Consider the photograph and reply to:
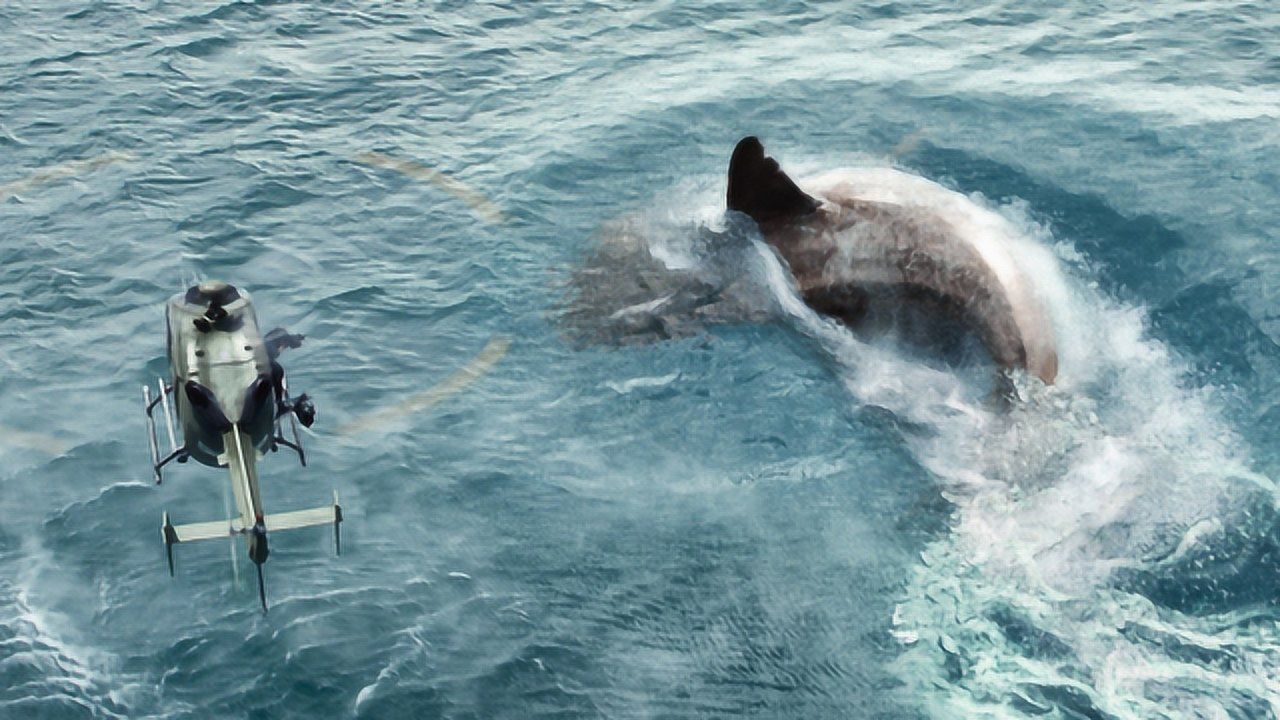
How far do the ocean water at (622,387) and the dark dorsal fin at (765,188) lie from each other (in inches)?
→ 13.5

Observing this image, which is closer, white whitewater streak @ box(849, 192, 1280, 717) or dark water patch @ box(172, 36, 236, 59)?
white whitewater streak @ box(849, 192, 1280, 717)

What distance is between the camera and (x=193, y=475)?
38.7 ft

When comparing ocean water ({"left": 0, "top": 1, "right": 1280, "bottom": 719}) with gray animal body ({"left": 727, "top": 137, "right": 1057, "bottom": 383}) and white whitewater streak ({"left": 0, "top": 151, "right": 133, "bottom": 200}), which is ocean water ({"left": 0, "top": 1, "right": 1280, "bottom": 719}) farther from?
gray animal body ({"left": 727, "top": 137, "right": 1057, "bottom": 383})

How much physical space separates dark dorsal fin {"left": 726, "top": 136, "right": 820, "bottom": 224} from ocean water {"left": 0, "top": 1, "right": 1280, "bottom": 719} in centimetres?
34

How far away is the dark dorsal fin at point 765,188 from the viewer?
45.2 feet

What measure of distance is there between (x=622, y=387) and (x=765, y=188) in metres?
2.56

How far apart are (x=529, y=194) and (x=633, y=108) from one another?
278 centimetres

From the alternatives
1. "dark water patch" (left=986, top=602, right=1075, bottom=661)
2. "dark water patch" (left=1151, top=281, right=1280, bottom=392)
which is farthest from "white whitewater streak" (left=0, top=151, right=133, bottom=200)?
"dark water patch" (left=1151, top=281, right=1280, bottom=392)

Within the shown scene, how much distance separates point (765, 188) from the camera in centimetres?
1395

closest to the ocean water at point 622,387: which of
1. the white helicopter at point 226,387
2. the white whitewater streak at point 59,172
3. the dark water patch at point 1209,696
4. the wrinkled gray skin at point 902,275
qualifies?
the dark water patch at point 1209,696

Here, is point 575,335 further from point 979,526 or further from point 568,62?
point 568,62

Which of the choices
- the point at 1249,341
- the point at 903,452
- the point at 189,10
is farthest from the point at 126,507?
the point at 189,10

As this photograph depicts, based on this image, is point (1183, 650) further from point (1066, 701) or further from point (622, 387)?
point (622, 387)

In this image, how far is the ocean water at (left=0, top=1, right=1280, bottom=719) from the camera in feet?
32.9
